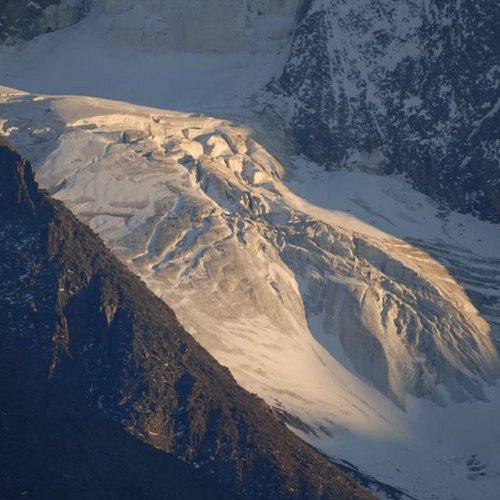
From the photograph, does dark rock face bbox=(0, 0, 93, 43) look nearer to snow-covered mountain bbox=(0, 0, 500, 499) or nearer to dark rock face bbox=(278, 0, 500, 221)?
snow-covered mountain bbox=(0, 0, 500, 499)

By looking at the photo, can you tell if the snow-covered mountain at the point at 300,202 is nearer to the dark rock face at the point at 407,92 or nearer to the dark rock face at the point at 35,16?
the dark rock face at the point at 407,92

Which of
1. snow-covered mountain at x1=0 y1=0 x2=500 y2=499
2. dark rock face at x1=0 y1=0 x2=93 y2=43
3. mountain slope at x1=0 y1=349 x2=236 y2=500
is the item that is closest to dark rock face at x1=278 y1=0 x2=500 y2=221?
snow-covered mountain at x1=0 y1=0 x2=500 y2=499

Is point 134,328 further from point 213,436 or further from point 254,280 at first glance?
point 254,280

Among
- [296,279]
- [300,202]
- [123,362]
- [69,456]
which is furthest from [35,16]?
[69,456]

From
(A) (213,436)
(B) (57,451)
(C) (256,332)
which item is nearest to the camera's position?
(B) (57,451)

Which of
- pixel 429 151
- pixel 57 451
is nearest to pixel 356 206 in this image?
pixel 429 151

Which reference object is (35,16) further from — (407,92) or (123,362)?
(123,362)

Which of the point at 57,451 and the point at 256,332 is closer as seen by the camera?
the point at 57,451
